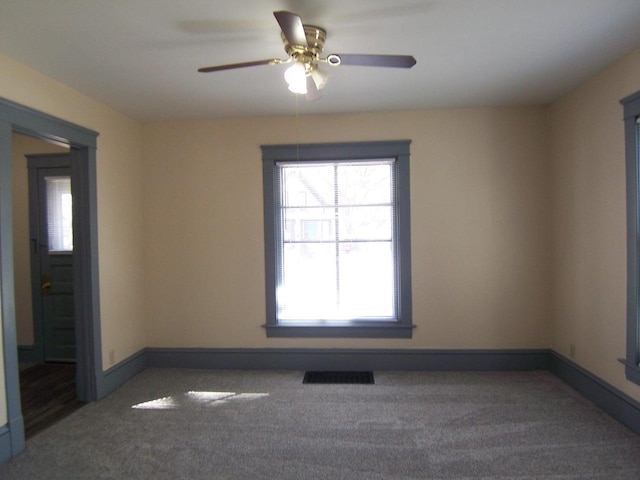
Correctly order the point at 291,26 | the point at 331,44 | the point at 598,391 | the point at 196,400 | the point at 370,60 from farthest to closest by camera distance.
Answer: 1. the point at 196,400
2. the point at 598,391
3. the point at 331,44
4. the point at 370,60
5. the point at 291,26

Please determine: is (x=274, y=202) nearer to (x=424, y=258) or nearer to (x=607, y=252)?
(x=424, y=258)

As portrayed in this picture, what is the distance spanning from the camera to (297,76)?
213 centimetres

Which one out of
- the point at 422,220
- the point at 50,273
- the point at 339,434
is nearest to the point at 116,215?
the point at 50,273

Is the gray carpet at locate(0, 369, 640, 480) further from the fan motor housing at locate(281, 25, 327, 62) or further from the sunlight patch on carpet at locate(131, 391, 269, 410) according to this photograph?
the fan motor housing at locate(281, 25, 327, 62)

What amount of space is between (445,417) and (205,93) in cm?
315

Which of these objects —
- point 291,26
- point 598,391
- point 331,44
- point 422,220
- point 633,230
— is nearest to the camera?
point 291,26

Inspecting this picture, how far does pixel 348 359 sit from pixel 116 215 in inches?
103

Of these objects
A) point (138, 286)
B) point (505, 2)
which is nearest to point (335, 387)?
point (138, 286)

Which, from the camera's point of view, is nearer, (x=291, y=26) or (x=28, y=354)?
(x=291, y=26)

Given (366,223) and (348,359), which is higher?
(366,223)

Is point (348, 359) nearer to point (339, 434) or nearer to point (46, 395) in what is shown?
point (339, 434)

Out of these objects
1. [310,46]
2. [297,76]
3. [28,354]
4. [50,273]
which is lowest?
[28,354]

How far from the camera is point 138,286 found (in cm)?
387

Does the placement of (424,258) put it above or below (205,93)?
below
